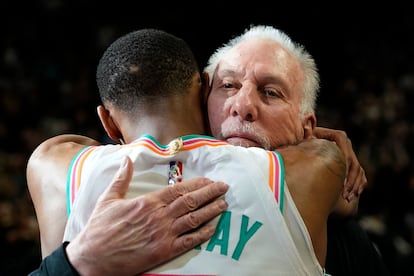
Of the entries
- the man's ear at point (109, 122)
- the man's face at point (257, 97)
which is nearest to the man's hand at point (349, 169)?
the man's face at point (257, 97)

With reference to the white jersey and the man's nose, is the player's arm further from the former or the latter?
the man's nose

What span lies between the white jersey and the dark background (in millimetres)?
1774

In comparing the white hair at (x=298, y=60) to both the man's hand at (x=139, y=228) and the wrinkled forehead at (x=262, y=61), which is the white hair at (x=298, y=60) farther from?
the man's hand at (x=139, y=228)

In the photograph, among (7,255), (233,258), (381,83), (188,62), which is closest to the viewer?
(233,258)

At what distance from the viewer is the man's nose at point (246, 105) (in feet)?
6.89

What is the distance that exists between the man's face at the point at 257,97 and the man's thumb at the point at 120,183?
0.48 m

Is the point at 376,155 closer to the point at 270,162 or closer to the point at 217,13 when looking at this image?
the point at 217,13

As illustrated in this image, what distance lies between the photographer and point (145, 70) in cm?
190

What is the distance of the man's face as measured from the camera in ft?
6.93

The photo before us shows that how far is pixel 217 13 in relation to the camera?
7871 mm

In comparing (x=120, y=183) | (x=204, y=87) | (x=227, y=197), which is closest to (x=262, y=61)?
(x=204, y=87)

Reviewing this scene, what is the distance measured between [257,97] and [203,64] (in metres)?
5.08

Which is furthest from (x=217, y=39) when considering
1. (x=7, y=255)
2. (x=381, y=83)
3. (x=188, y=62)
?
(x=188, y=62)

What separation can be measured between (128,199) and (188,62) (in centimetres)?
49
